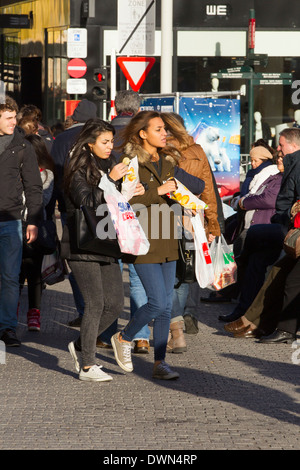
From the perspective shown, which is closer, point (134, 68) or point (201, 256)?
point (201, 256)

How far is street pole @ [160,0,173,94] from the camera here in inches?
715

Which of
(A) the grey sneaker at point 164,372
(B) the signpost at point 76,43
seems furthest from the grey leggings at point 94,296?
(B) the signpost at point 76,43

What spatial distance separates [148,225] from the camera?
761 cm

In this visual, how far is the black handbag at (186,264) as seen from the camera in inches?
327

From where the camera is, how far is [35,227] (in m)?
9.03

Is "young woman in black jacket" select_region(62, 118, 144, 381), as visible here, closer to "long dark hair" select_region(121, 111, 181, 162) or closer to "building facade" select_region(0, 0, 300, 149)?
"long dark hair" select_region(121, 111, 181, 162)

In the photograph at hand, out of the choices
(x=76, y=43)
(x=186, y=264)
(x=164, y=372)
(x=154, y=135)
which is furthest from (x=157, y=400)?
(x=76, y=43)

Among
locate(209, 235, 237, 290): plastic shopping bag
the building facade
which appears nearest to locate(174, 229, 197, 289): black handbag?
locate(209, 235, 237, 290): plastic shopping bag

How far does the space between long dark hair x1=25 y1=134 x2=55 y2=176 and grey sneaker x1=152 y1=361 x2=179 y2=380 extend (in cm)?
274

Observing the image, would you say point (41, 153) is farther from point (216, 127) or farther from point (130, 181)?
point (216, 127)

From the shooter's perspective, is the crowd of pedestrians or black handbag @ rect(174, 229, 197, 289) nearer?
the crowd of pedestrians

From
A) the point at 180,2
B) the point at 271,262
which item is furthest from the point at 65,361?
the point at 180,2

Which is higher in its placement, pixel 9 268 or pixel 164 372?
pixel 9 268

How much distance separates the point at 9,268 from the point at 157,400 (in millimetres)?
2398
